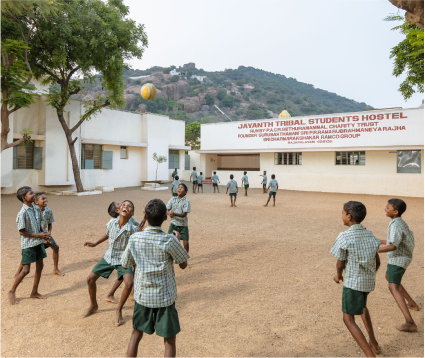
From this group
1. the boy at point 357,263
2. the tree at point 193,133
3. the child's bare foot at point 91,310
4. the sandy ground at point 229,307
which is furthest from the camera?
the tree at point 193,133

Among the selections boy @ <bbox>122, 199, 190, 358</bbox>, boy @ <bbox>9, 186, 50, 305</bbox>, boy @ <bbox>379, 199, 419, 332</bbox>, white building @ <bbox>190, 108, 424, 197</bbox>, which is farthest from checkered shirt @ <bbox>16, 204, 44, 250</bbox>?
white building @ <bbox>190, 108, 424, 197</bbox>

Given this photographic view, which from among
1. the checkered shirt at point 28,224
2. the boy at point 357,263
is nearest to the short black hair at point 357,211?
the boy at point 357,263

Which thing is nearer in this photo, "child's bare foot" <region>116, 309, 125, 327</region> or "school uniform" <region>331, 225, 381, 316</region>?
"school uniform" <region>331, 225, 381, 316</region>

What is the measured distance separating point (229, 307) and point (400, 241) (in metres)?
2.06

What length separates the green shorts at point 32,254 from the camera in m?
4.05

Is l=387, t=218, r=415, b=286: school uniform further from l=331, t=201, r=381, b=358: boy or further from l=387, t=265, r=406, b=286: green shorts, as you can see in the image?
l=331, t=201, r=381, b=358: boy

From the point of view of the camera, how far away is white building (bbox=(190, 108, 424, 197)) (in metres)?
18.0

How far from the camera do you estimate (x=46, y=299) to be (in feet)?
13.6

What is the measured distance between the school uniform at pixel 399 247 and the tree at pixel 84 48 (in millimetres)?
15372

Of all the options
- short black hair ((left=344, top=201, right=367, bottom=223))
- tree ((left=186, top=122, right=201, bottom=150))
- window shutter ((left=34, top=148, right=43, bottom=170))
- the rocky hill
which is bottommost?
short black hair ((left=344, top=201, right=367, bottom=223))

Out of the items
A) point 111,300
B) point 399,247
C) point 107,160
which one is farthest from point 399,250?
point 107,160

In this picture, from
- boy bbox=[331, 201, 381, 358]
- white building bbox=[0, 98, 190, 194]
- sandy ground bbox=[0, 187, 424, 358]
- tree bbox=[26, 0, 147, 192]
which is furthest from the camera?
white building bbox=[0, 98, 190, 194]

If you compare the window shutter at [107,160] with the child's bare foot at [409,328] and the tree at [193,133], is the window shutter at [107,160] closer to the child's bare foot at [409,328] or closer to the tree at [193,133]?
the tree at [193,133]

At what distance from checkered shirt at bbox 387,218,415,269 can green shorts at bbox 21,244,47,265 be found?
4.17 meters
